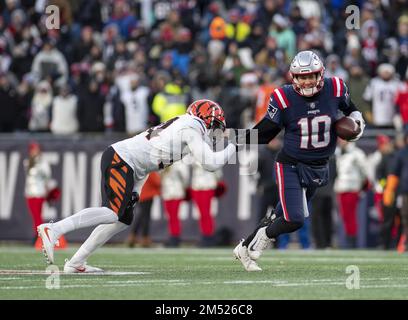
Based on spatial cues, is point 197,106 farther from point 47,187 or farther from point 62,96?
point 62,96

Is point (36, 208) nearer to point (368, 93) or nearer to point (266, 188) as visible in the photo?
point (266, 188)

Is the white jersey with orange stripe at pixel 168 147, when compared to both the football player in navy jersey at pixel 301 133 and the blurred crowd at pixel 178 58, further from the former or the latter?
the blurred crowd at pixel 178 58

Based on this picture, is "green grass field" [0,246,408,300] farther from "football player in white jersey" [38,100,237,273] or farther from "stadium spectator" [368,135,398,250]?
"stadium spectator" [368,135,398,250]

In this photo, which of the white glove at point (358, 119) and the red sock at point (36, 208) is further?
the red sock at point (36, 208)

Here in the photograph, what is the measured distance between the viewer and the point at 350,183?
17.7 m

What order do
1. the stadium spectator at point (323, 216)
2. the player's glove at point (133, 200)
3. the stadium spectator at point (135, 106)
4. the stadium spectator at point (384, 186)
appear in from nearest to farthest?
the player's glove at point (133, 200), the stadium spectator at point (384, 186), the stadium spectator at point (323, 216), the stadium spectator at point (135, 106)

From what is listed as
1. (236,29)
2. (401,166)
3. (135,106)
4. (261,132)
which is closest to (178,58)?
(236,29)

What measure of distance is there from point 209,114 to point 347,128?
1.17m

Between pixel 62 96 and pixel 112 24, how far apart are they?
9.69 ft

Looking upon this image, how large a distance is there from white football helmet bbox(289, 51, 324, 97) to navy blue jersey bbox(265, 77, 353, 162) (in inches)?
2.9

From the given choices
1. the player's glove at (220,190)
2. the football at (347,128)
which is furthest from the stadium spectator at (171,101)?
the football at (347,128)

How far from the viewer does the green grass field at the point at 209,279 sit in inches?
332

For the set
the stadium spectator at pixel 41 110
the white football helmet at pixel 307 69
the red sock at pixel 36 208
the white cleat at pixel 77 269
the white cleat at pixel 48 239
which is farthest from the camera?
the stadium spectator at pixel 41 110

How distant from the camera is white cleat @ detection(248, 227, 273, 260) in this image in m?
10.6
